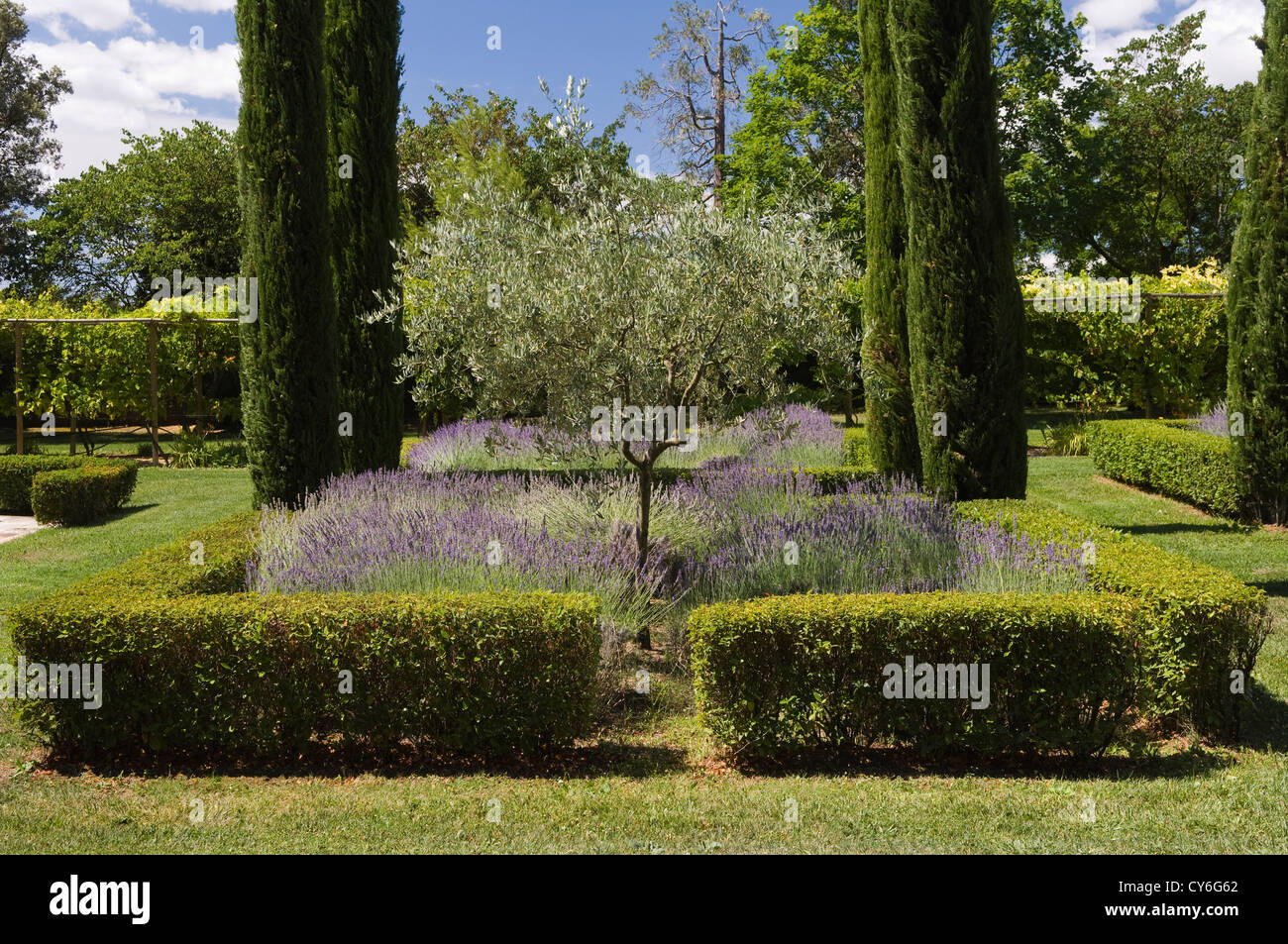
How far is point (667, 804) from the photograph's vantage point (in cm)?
431

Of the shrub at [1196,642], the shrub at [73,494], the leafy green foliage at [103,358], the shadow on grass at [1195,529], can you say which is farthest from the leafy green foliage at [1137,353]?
the leafy green foliage at [103,358]

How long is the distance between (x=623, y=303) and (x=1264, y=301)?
8134 millimetres

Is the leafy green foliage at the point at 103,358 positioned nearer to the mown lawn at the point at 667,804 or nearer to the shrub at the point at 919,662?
the mown lawn at the point at 667,804

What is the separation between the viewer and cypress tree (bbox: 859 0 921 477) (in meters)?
9.95

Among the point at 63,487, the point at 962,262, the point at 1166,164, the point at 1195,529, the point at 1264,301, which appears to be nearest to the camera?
the point at 962,262

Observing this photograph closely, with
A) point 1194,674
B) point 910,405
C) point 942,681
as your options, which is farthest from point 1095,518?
point 942,681

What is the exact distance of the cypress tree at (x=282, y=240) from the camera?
8992 millimetres

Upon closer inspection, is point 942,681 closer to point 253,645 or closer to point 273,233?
point 253,645

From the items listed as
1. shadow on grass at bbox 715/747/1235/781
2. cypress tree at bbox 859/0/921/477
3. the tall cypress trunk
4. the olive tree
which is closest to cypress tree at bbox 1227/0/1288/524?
cypress tree at bbox 859/0/921/477

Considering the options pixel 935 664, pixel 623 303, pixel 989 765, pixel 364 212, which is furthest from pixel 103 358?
pixel 989 765

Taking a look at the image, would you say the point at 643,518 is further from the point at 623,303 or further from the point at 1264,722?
the point at 1264,722

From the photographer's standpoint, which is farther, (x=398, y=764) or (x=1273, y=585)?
(x=1273, y=585)

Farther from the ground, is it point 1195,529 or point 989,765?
point 1195,529

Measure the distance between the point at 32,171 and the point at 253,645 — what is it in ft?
123
